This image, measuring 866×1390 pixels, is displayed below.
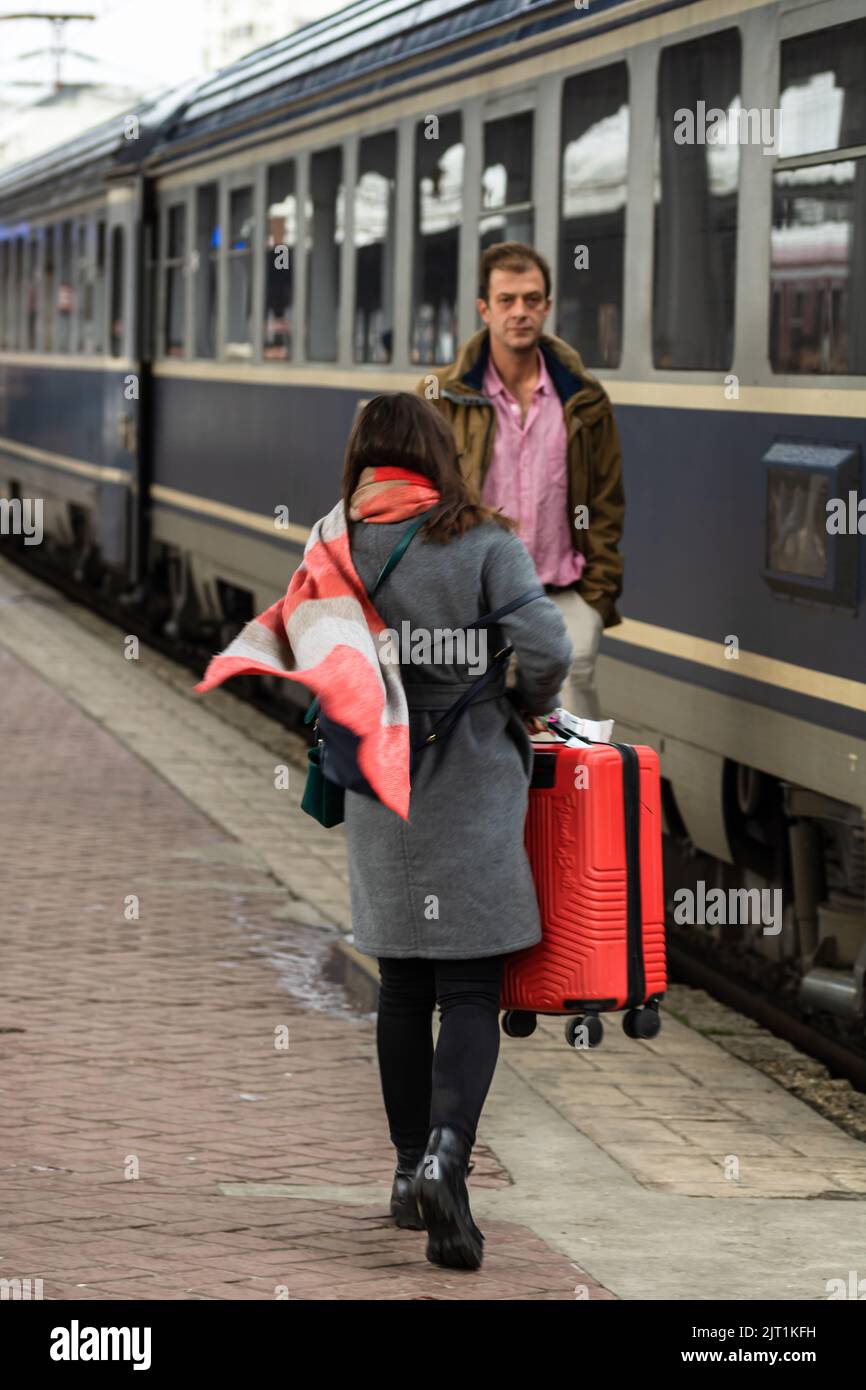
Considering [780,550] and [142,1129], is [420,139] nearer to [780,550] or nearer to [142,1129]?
[780,550]

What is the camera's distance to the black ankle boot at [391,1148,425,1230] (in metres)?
5.68

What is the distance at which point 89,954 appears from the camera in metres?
8.73

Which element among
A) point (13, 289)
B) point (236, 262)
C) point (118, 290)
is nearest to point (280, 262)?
point (236, 262)

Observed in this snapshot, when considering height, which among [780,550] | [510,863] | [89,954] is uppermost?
[780,550]

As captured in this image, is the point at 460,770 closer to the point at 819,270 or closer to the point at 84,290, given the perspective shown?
the point at 819,270

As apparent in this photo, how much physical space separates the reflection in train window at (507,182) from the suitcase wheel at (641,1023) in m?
4.67

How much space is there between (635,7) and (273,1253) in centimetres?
463

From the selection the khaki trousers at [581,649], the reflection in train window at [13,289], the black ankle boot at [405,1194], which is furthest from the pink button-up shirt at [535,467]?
the reflection in train window at [13,289]

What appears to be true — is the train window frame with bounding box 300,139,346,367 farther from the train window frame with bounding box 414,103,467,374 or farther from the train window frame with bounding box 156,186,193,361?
the train window frame with bounding box 156,186,193,361

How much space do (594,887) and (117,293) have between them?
1501 cm

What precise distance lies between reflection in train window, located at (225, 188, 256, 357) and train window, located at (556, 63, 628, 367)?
588 centimetres

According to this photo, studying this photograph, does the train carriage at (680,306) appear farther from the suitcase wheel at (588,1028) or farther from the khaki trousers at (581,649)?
the suitcase wheel at (588,1028)

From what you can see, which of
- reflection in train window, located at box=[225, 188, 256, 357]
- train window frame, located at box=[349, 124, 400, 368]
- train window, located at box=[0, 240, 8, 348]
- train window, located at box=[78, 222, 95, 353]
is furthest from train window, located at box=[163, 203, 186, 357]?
train window, located at box=[0, 240, 8, 348]
